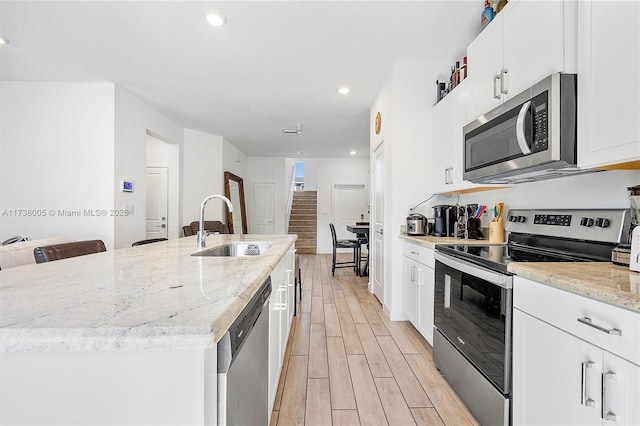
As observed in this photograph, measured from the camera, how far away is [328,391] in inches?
73.0

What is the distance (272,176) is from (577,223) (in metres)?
7.19

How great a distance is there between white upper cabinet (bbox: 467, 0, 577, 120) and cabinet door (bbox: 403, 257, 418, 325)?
1.40 metres

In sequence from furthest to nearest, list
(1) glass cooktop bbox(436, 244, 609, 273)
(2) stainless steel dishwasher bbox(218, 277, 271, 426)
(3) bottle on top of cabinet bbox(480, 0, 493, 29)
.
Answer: (3) bottle on top of cabinet bbox(480, 0, 493, 29), (1) glass cooktop bbox(436, 244, 609, 273), (2) stainless steel dishwasher bbox(218, 277, 271, 426)

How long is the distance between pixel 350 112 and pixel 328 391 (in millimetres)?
3782

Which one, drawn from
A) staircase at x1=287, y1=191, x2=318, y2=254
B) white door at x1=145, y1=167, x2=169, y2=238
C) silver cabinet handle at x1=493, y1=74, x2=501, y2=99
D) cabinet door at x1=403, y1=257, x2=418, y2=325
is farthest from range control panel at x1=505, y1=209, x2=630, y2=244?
staircase at x1=287, y1=191, x2=318, y2=254

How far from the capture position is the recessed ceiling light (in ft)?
7.55

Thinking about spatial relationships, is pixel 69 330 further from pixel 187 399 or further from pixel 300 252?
pixel 300 252

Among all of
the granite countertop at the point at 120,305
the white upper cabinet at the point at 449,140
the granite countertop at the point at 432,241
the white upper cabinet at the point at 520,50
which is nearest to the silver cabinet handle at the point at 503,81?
the white upper cabinet at the point at 520,50

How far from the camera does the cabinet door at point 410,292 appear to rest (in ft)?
8.73

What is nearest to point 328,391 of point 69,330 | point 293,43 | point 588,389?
point 588,389

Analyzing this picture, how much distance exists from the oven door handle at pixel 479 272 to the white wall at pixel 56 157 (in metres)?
3.78

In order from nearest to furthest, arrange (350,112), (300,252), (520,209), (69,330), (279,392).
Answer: (69,330)
(279,392)
(520,209)
(350,112)
(300,252)

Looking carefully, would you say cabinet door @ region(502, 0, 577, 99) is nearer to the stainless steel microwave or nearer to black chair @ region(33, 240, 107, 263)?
the stainless steel microwave

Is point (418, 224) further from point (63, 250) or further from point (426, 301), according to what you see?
point (63, 250)
